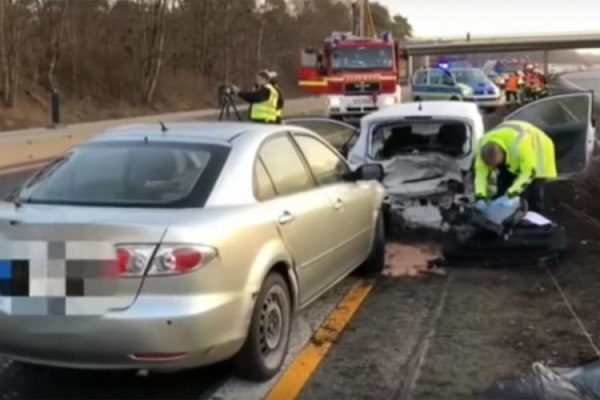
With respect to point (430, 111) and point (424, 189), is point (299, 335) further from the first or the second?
point (430, 111)

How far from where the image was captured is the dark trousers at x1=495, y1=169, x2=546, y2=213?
8.56 metres

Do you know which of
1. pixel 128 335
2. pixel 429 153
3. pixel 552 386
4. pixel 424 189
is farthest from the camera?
pixel 429 153

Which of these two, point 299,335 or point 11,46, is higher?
point 11,46

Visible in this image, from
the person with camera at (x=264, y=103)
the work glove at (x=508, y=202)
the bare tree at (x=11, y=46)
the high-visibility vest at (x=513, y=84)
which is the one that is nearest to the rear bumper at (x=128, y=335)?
the work glove at (x=508, y=202)

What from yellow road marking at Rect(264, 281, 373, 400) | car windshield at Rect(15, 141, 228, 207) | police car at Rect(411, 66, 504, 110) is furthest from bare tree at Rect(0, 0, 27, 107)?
car windshield at Rect(15, 141, 228, 207)

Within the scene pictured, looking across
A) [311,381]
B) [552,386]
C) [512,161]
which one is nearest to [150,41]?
[512,161]

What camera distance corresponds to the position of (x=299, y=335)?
596cm

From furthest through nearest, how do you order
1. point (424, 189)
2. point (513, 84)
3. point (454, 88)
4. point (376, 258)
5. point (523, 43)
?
point (523, 43) < point (513, 84) < point (454, 88) < point (424, 189) < point (376, 258)

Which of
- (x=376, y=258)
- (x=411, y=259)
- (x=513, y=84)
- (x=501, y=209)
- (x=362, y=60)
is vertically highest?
(x=362, y=60)

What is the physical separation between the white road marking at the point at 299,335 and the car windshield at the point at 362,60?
2004cm

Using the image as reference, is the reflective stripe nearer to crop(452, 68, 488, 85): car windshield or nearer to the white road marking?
the white road marking

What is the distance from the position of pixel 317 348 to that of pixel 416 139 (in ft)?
16.0

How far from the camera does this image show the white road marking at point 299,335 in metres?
4.85

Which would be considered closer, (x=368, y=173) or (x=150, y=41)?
(x=368, y=173)
